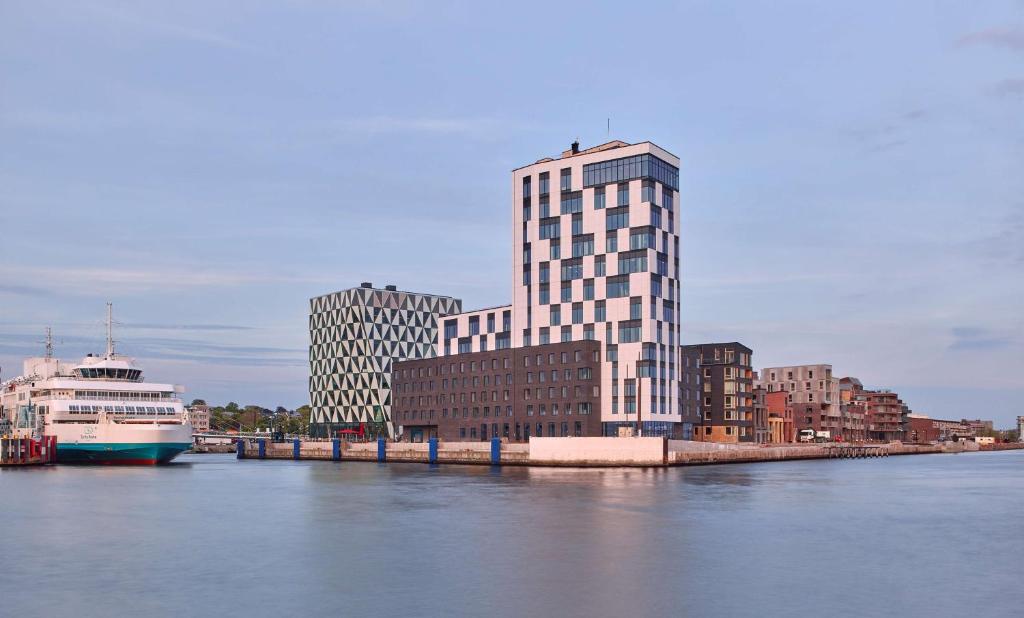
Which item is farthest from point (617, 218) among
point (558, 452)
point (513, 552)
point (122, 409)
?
point (513, 552)

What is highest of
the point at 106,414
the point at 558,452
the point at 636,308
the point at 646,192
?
the point at 646,192

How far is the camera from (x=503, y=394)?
161625 mm

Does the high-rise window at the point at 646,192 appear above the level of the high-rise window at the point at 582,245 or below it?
above

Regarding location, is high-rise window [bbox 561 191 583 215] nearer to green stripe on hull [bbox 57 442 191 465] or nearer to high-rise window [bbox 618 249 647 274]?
high-rise window [bbox 618 249 647 274]

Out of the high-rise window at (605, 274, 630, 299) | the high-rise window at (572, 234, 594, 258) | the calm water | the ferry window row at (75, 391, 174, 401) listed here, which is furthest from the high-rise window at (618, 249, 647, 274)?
the ferry window row at (75, 391, 174, 401)

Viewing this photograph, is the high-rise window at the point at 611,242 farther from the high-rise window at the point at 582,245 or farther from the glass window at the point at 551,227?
the glass window at the point at 551,227

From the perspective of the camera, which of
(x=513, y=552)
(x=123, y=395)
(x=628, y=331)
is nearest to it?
(x=513, y=552)

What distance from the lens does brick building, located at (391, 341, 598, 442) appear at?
14800 cm

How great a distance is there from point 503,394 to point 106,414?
64798 millimetres

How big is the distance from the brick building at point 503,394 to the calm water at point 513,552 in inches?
2542

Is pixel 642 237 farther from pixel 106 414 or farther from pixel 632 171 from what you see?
pixel 106 414

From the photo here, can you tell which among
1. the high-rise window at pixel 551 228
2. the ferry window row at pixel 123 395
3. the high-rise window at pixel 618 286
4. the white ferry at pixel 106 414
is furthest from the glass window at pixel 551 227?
the ferry window row at pixel 123 395

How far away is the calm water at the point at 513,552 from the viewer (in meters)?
33.0

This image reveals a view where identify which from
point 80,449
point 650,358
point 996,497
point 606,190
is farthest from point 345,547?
point 606,190
